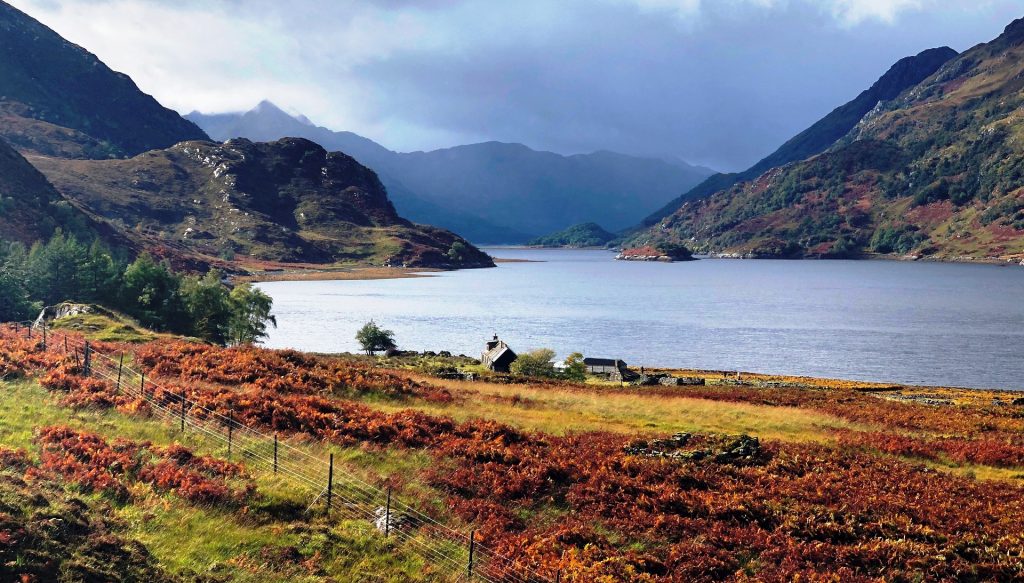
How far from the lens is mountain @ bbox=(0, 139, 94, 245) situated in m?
153

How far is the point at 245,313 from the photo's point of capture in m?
104

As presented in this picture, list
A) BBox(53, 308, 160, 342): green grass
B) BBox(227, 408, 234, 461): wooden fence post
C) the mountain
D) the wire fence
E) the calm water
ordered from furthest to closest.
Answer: the mountain, the calm water, BBox(53, 308, 160, 342): green grass, BBox(227, 408, 234, 461): wooden fence post, the wire fence

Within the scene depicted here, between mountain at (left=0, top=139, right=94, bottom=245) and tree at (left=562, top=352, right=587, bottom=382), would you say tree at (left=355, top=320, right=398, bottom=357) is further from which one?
mountain at (left=0, top=139, right=94, bottom=245)

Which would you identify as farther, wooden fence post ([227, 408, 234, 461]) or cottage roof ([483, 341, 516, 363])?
cottage roof ([483, 341, 516, 363])

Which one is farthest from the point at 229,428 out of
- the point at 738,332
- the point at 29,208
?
the point at 29,208

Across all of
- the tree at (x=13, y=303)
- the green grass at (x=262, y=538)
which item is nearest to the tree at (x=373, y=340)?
the tree at (x=13, y=303)

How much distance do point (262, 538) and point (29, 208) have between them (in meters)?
191

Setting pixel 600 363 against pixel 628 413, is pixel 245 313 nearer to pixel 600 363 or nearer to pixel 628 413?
pixel 600 363

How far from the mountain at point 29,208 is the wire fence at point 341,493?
14804 centimetres

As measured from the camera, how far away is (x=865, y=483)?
28016 mm

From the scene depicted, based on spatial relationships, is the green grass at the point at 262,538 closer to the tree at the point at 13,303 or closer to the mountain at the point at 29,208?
the tree at the point at 13,303

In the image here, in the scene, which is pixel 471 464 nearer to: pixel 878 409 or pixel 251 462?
pixel 251 462

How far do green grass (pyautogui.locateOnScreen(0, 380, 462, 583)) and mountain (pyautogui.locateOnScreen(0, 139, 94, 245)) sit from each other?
158 metres

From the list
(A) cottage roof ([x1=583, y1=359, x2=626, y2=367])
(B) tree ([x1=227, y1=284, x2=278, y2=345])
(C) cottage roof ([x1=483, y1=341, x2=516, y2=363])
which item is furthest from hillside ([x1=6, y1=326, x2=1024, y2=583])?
(B) tree ([x1=227, y1=284, x2=278, y2=345])
